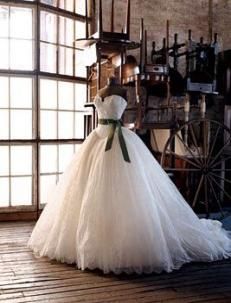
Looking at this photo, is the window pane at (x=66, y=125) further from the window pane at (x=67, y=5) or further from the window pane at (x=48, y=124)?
the window pane at (x=67, y=5)

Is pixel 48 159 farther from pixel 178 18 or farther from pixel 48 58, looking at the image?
pixel 178 18

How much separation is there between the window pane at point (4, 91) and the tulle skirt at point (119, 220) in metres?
1.45

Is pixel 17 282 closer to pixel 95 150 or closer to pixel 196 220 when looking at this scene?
pixel 95 150

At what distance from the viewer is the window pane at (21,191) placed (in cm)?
446

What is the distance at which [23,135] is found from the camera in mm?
4477

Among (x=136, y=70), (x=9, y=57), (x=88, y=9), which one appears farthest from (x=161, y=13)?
(x=9, y=57)

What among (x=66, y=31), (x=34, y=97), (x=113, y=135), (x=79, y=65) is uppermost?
(x=66, y=31)

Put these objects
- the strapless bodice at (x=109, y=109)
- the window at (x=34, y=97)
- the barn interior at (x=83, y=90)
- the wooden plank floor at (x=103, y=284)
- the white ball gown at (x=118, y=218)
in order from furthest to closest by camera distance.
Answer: the window at (x=34, y=97) → the barn interior at (x=83, y=90) → the strapless bodice at (x=109, y=109) → the white ball gown at (x=118, y=218) → the wooden plank floor at (x=103, y=284)

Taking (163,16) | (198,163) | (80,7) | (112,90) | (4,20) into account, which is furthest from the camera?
(163,16)

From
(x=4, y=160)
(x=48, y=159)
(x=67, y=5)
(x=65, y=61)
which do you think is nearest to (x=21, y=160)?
(x=4, y=160)

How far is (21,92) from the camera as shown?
4.44 meters

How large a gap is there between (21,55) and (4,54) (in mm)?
179

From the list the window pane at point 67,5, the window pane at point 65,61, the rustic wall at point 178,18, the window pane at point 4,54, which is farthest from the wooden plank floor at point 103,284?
the rustic wall at point 178,18

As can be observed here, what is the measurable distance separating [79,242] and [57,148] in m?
1.91
